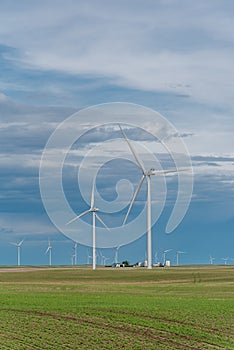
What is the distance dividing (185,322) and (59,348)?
32.4 ft

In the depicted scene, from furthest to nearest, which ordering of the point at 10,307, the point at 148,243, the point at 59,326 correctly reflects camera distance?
1. the point at 148,243
2. the point at 10,307
3. the point at 59,326

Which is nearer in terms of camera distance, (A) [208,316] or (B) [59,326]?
(B) [59,326]

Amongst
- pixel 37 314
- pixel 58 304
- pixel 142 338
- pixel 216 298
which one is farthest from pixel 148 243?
pixel 142 338

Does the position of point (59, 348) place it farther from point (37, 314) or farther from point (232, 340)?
point (37, 314)

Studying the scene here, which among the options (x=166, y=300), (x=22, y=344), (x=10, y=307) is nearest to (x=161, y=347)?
(x=22, y=344)

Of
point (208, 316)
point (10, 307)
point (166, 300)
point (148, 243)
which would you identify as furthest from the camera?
point (148, 243)

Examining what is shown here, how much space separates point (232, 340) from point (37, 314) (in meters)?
13.6

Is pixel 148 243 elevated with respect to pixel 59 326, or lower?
elevated

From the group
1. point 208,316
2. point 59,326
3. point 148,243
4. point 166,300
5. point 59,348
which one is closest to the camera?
point 59,348

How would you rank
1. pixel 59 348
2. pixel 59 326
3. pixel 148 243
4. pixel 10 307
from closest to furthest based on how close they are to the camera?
pixel 59 348
pixel 59 326
pixel 10 307
pixel 148 243

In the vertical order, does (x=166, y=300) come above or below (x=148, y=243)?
below

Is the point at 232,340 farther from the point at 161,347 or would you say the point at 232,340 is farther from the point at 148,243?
the point at 148,243

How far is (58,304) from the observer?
5128 centimetres

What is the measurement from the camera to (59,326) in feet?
127
